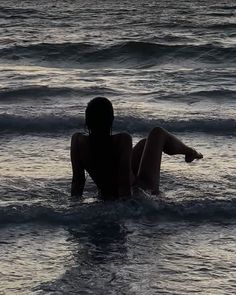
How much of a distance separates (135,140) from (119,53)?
7.90 m

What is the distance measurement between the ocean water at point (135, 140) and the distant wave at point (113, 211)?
0.01 m

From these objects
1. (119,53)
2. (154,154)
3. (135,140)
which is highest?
(119,53)

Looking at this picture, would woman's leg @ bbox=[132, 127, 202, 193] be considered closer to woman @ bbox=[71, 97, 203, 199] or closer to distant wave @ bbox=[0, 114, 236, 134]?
woman @ bbox=[71, 97, 203, 199]

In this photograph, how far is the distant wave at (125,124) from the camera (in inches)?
410

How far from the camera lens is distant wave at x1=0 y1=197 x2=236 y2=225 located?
21.4ft

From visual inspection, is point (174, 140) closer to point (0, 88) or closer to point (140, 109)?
point (140, 109)

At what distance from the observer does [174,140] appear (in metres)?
7.14

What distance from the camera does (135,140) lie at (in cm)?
999

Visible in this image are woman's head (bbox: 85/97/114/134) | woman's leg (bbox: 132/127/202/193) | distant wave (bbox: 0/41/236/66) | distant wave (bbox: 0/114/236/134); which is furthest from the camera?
distant wave (bbox: 0/41/236/66)

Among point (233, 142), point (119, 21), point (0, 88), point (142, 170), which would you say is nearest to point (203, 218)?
point (142, 170)

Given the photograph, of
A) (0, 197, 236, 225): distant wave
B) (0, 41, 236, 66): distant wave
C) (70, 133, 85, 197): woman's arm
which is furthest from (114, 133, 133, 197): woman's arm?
(0, 41, 236, 66): distant wave

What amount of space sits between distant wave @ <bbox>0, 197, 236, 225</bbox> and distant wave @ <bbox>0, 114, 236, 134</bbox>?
354 cm

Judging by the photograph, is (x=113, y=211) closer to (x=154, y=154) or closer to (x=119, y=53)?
(x=154, y=154)

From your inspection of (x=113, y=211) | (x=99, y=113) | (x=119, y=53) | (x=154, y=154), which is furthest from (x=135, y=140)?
(x=119, y=53)
